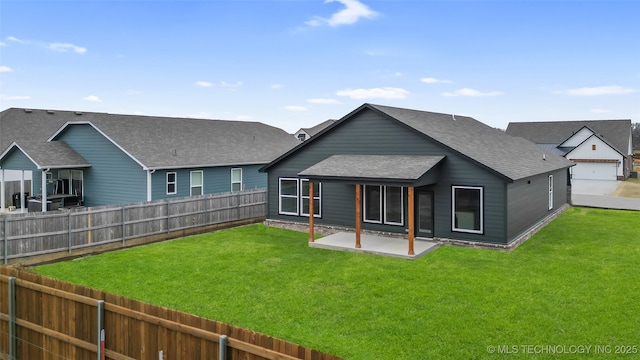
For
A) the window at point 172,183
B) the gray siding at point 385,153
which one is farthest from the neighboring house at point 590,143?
the window at point 172,183

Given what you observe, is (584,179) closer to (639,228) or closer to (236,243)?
(639,228)

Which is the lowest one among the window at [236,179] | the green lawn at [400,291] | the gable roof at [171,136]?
the green lawn at [400,291]

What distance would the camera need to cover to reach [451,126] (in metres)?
22.4

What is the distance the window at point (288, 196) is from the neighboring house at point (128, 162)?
5935mm

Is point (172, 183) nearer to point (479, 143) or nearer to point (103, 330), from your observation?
point (479, 143)

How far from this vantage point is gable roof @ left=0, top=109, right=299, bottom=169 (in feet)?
78.9

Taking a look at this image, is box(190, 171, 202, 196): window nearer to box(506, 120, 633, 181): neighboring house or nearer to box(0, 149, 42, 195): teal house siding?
box(0, 149, 42, 195): teal house siding

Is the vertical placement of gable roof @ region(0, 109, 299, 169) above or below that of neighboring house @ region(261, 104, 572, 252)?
above

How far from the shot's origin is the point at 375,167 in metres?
17.6

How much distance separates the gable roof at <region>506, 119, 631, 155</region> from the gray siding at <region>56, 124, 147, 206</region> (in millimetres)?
53455

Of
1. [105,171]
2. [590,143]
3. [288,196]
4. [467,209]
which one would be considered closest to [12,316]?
[467,209]

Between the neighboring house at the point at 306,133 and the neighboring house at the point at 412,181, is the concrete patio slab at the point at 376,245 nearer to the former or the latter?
the neighboring house at the point at 412,181

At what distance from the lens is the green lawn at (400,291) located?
8758mm

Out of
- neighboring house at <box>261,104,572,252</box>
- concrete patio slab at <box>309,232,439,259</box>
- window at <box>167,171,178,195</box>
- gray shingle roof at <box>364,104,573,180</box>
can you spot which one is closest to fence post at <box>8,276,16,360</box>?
concrete patio slab at <box>309,232,439,259</box>
